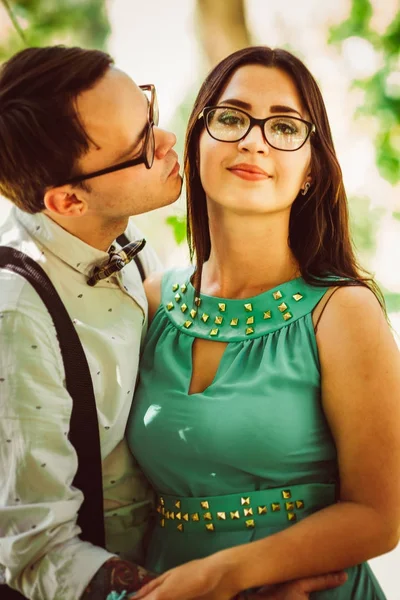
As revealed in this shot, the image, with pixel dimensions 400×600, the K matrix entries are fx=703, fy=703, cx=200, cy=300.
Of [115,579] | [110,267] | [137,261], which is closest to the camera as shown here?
[115,579]

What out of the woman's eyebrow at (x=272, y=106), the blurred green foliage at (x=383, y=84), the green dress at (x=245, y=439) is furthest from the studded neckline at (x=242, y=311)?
the blurred green foliage at (x=383, y=84)

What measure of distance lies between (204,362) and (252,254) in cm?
28

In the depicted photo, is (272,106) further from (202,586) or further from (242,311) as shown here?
(202,586)

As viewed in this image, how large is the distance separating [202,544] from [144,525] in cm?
20

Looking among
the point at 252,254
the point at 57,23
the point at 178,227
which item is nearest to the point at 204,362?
the point at 252,254

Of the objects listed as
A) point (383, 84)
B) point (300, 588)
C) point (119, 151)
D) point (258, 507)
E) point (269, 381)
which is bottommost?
point (300, 588)

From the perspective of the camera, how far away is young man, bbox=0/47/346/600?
1.34 meters

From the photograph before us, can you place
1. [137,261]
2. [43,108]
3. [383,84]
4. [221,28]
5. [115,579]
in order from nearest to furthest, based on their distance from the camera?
[115,579]
[43,108]
[137,261]
[383,84]
[221,28]

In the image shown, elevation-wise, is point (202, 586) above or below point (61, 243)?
below

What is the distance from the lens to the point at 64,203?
5.08ft

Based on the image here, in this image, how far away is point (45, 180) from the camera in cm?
152

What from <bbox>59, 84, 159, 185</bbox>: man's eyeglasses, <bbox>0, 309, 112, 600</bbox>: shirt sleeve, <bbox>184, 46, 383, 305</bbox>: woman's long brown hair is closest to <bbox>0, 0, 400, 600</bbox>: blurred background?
<bbox>184, 46, 383, 305</bbox>: woman's long brown hair

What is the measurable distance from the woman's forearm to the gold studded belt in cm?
7

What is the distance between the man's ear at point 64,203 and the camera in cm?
153
